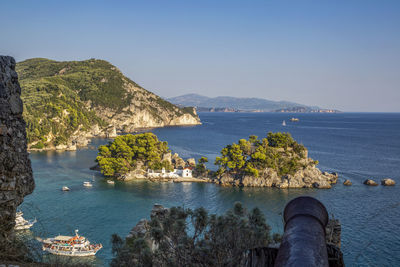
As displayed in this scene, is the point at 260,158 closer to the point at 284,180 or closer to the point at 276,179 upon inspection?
the point at 276,179

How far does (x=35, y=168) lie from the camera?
151 feet

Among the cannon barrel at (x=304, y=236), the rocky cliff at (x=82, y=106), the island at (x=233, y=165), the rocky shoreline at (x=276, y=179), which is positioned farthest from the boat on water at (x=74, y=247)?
the rocky cliff at (x=82, y=106)

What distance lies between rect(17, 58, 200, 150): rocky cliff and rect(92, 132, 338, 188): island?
28.4 metres

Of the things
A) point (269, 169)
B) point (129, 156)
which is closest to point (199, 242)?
point (269, 169)

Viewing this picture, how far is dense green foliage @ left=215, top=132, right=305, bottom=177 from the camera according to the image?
130 feet

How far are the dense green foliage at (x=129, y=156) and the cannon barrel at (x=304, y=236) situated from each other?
135ft

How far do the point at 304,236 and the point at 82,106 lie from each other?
107m

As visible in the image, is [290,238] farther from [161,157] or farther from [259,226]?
[161,157]

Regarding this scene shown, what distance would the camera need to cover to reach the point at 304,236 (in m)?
2.81

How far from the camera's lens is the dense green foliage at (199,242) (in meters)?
4.86

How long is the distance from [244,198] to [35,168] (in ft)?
108

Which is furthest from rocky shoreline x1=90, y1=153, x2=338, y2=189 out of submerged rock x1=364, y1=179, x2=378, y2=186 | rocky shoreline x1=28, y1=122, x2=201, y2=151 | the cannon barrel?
the cannon barrel

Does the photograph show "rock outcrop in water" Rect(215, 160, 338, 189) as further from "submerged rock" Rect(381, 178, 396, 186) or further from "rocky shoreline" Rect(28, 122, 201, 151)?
"rocky shoreline" Rect(28, 122, 201, 151)

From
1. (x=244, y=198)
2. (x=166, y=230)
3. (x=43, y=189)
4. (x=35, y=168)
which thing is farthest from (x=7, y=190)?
(x=35, y=168)
